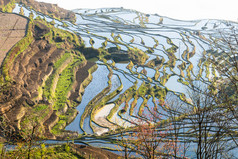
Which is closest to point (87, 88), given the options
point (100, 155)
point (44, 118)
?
point (44, 118)

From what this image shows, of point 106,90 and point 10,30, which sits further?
point 10,30

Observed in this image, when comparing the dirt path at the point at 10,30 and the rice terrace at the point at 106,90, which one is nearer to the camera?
the rice terrace at the point at 106,90

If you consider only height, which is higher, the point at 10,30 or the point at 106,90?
the point at 10,30

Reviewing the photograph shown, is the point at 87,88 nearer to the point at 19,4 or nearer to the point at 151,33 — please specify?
the point at 151,33

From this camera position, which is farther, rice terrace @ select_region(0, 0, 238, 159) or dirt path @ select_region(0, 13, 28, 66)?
dirt path @ select_region(0, 13, 28, 66)
